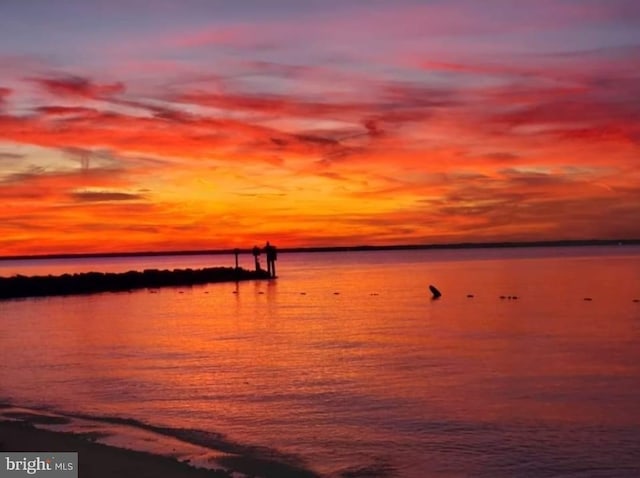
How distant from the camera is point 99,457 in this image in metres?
13.1

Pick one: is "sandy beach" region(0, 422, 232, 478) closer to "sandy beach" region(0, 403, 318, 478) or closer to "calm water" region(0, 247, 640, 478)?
"sandy beach" region(0, 403, 318, 478)

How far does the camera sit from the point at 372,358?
2703cm

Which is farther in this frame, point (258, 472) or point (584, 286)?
point (584, 286)

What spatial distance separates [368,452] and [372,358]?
474 inches

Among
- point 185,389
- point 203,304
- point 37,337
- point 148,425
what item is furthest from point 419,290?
point 148,425

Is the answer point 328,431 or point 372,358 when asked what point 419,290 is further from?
point 328,431

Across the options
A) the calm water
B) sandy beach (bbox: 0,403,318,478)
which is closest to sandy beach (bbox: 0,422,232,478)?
sandy beach (bbox: 0,403,318,478)

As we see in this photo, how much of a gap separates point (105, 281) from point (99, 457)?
59945 mm

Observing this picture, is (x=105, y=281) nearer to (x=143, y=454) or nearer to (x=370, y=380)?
(x=370, y=380)

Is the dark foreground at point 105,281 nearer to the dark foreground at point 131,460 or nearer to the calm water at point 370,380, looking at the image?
the calm water at point 370,380

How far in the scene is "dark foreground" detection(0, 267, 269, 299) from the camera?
6406cm

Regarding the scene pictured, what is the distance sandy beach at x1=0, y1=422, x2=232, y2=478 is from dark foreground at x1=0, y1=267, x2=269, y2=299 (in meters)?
49.8

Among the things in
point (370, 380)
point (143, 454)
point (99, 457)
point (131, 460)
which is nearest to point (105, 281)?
point (370, 380)

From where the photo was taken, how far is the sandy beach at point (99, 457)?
40.1ft
